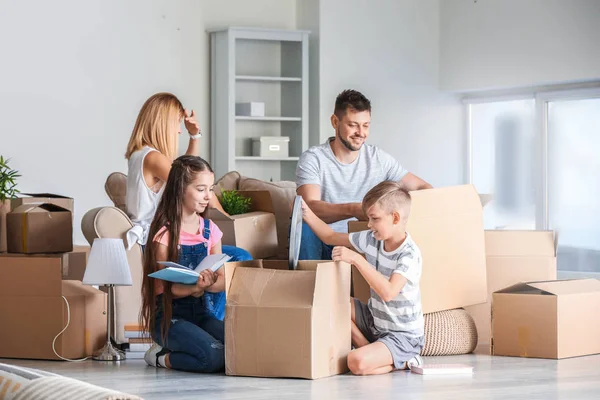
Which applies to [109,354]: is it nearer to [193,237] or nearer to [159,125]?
[193,237]

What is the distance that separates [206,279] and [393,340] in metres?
0.75

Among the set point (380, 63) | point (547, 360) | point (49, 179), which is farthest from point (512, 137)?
point (547, 360)

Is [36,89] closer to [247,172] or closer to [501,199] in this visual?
[247,172]

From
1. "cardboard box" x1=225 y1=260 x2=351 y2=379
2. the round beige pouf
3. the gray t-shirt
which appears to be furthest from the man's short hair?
"cardboard box" x1=225 y1=260 x2=351 y2=379

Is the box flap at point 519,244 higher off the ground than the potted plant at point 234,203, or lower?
lower

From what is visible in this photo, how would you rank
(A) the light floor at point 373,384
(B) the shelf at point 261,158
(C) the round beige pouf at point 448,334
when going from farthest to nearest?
(B) the shelf at point 261,158
(C) the round beige pouf at point 448,334
(A) the light floor at point 373,384

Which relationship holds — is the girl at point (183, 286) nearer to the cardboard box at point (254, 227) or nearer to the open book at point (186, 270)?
the open book at point (186, 270)

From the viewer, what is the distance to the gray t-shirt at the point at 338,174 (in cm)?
423

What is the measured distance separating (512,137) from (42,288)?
5207 millimetres

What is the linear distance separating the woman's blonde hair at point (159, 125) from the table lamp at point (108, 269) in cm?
54

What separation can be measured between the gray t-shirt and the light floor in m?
1.03

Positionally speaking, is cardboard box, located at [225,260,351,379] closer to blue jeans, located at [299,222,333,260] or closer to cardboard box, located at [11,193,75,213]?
blue jeans, located at [299,222,333,260]

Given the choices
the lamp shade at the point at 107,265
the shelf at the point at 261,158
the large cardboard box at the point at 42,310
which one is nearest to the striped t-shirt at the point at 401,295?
the lamp shade at the point at 107,265

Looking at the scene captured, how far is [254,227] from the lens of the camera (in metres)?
4.16
